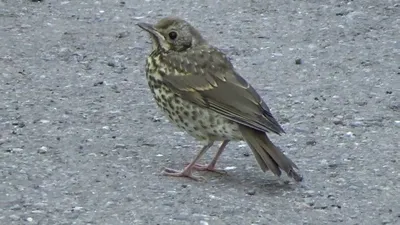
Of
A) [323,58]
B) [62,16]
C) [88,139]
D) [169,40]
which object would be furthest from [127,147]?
[62,16]

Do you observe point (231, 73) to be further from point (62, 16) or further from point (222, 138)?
point (62, 16)

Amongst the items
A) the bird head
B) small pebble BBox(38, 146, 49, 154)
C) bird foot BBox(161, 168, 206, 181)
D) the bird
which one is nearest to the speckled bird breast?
the bird

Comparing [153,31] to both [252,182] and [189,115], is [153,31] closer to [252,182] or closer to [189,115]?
[189,115]

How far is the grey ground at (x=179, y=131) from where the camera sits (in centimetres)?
643

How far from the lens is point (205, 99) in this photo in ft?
22.2

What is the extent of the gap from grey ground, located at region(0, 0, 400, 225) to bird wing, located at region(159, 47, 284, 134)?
42cm

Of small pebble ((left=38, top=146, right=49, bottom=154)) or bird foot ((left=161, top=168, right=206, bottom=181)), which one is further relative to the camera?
small pebble ((left=38, top=146, right=49, bottom=154))

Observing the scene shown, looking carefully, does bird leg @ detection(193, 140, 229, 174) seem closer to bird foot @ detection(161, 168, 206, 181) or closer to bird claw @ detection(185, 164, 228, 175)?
bird claw @ detection(185, 164, 228, 175)

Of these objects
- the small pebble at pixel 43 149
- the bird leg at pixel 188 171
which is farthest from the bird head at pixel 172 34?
the small pebble at pixel 43 149

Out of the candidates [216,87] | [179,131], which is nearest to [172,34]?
[216,87]

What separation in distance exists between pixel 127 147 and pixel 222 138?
81 cm

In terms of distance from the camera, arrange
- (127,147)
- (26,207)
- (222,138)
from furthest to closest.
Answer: (127,147)
(222,138)
(26,207)

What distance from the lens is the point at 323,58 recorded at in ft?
30.8

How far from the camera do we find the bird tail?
661cm
